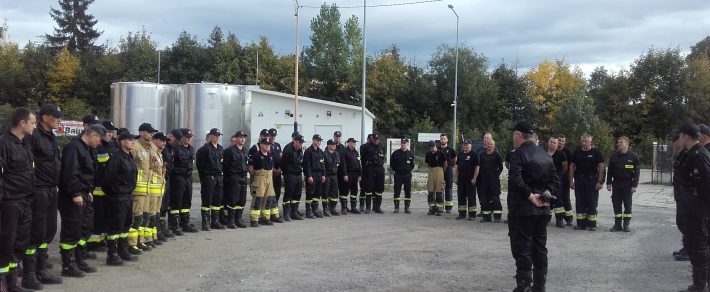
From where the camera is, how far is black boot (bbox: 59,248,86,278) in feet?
25.1

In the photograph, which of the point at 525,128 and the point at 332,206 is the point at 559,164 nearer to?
the point at 332,206

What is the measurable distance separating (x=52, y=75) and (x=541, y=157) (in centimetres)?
5718

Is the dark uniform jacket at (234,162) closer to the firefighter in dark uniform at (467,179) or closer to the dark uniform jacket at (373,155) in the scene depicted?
the dark uniform jacket at (373,155)

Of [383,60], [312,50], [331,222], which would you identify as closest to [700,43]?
[383,60]

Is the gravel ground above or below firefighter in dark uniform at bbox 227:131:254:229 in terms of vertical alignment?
below

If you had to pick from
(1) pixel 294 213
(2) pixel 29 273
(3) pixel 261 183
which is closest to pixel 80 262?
(2) pixel 29 273

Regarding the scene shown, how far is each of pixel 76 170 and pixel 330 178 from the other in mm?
7802

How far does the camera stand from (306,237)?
1129cm

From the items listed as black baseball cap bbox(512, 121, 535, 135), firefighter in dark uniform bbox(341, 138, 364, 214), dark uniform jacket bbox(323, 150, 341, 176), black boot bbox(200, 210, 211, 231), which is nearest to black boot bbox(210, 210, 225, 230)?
black boot bbox(200, 210, 211, 231)

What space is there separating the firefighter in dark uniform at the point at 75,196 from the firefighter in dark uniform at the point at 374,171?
8502 millimetres

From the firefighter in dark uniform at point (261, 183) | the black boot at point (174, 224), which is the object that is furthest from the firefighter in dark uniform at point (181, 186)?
the firefighter in dark uniform at point (261, 183)

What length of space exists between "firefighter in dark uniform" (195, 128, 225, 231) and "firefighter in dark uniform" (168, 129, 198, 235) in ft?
1.22

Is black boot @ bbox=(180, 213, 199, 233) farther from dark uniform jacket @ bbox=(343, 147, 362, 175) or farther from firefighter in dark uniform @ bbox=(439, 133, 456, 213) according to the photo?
firefighter in dark uniform @ bbox=(439, 133, 456, 213)

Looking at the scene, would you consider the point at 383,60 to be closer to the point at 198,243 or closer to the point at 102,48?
the point at 102,48
